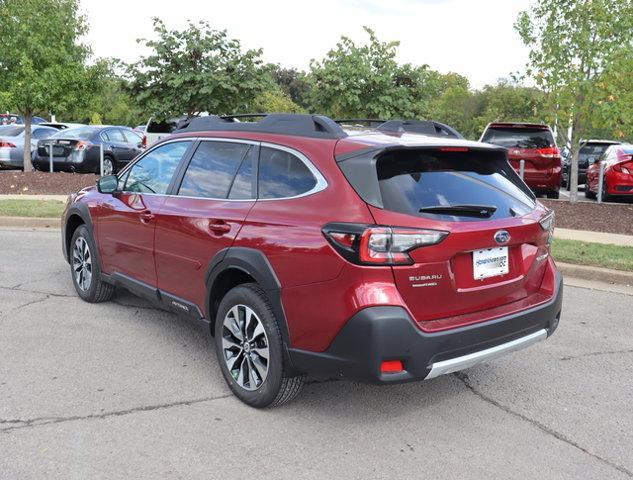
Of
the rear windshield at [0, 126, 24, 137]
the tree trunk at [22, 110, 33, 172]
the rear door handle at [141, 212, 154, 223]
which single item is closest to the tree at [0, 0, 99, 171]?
the tree trunk at [22, 110, 33, 172]

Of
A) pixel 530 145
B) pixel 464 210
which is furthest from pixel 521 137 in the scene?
pixel 464 210

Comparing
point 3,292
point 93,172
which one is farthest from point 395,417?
point 93,172

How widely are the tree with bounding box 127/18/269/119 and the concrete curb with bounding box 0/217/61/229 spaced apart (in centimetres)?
602

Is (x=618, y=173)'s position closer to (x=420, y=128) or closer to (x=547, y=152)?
(x=547, y=152)

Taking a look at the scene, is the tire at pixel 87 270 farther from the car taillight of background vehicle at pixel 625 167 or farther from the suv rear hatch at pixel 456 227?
the car taillight of background vehicle at pixel 625 167

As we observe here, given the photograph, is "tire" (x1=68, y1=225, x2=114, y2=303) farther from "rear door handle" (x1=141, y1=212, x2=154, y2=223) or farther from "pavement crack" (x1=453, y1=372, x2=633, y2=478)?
"pavement crack" (x1=453, y1=372, x2=633, y2=478)

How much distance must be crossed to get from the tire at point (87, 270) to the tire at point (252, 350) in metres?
2.26

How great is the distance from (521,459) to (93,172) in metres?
17.8

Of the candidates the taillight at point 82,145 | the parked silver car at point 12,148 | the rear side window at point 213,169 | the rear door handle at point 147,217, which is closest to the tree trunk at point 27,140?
the taillight at point 82,145

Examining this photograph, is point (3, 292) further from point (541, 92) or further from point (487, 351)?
point (541, 92)

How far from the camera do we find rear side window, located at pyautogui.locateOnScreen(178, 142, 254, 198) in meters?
4.30

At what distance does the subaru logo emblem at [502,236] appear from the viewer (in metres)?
3.63

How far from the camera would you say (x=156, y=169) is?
17.0ft

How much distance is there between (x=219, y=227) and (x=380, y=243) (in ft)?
4.15
